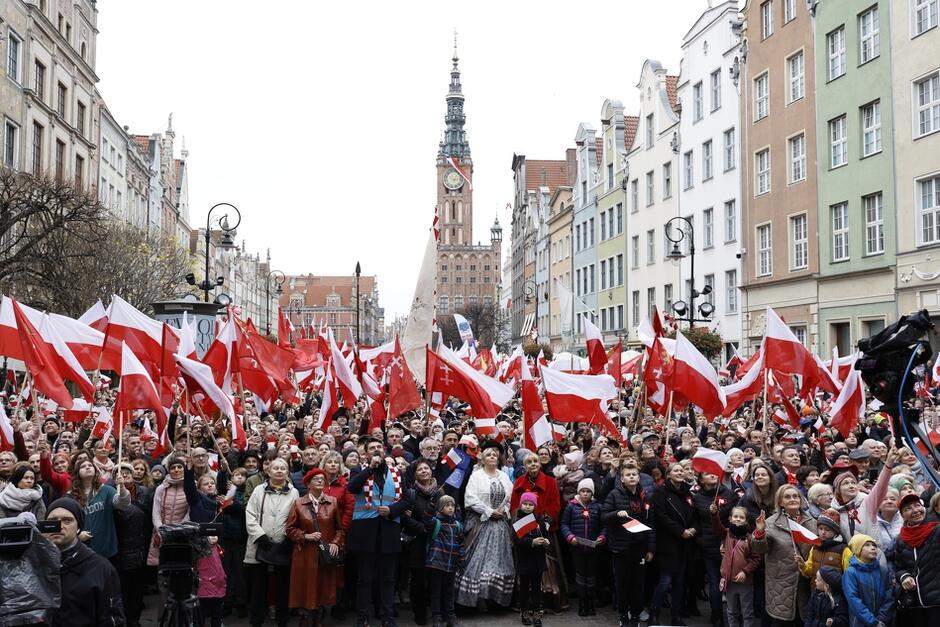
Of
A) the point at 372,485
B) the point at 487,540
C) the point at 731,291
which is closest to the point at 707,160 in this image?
the point at 731,291

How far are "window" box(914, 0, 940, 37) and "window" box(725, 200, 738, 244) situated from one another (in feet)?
37.7

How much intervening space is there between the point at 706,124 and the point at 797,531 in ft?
108

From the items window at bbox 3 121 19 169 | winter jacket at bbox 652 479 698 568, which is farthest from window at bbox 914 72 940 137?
window at bbox 3 121 19 169

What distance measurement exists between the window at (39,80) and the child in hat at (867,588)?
125 feet

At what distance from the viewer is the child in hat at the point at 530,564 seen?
30.7 feet

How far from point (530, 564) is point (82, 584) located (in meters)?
4.78

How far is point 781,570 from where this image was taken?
313 inches

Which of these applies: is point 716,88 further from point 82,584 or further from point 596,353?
point 82,584

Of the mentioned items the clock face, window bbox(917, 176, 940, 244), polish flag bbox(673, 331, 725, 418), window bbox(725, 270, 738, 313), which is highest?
the clock face

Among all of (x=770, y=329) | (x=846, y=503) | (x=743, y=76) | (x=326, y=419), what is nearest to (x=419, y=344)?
(x=326, y=419)

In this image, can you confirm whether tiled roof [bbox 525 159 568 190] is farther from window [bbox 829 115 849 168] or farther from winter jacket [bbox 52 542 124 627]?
winter jacket [bbox 52 542 124 627]

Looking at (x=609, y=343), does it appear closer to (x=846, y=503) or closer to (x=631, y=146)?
(x=631, y=146)

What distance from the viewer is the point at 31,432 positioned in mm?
12016

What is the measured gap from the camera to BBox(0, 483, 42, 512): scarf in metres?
7.52
